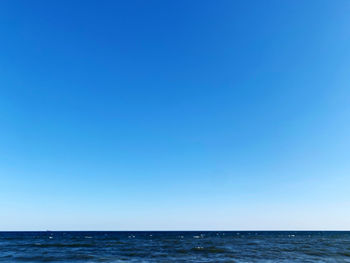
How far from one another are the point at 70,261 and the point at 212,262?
52.3ft

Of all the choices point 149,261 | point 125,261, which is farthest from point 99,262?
point 149,261

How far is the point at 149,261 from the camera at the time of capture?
27562 millimetres

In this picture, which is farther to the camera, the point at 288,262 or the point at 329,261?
the point at 329,261

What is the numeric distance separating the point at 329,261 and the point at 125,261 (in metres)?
23.6

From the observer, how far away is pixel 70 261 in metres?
27.9

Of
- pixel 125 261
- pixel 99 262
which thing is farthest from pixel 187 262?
pixel 99 262

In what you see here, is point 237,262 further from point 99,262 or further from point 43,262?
point 43,262

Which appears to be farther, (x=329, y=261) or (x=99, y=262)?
(x=329, y=261)

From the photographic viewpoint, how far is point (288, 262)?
27.0 meters

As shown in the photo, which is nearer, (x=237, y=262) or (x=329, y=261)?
(x=237, y=262)

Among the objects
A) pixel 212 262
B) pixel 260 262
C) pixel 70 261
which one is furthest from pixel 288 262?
pixel 70 261

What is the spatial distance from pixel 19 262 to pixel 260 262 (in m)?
26.9

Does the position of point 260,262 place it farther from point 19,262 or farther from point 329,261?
point 19,262

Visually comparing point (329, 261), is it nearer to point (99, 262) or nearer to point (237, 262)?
point (237, 262)
